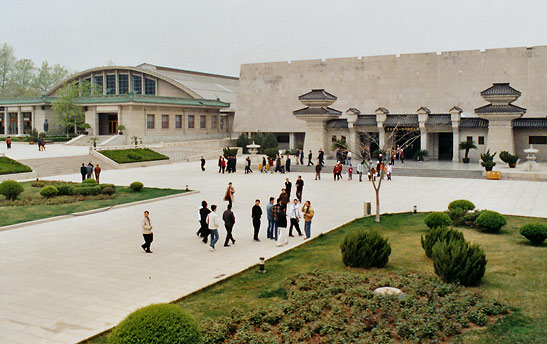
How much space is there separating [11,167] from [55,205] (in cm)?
1263

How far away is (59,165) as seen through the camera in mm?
38344

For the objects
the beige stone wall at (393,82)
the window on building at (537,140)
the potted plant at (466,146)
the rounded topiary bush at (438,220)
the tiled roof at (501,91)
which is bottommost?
the rounded topiary bush at (438,220)

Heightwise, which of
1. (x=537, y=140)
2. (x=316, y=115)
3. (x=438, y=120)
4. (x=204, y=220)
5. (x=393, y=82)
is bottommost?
(x=204, y=220)

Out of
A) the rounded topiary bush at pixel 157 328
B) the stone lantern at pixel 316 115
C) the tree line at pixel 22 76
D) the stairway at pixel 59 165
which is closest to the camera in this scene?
the rounded topiary bush at pixel 157 328

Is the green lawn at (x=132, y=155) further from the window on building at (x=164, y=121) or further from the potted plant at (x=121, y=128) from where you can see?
the window on building at (x=164, y=121)

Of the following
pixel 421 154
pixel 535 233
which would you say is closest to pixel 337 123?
pixel 421 154

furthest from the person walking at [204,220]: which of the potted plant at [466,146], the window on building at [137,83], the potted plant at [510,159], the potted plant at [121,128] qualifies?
the window on building at [137,83]

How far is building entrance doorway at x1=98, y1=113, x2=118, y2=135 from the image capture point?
203 feet

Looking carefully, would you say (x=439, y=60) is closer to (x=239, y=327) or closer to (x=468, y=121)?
(x=468, y=121)

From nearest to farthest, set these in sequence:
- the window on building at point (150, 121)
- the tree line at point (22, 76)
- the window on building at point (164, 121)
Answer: the window on building at point (150, 121)
the window on building at point (164, 121)
the tree line at point (22, 76)

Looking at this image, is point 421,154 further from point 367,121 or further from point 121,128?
point 121,128

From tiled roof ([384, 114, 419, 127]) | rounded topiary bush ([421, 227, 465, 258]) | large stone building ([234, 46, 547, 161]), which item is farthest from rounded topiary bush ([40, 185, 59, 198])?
tiled roof ([384, 114, 419, 127])

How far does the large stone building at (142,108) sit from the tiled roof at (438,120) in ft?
94.3

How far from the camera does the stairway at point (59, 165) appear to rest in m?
36.2
